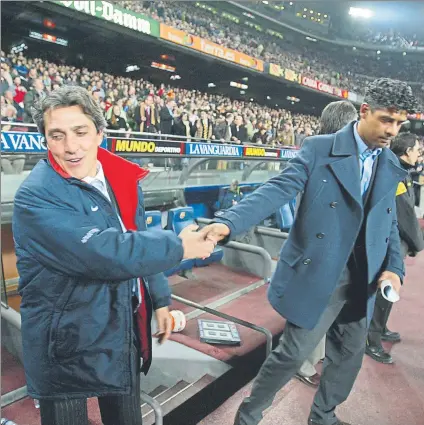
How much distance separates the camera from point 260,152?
6.13 metres

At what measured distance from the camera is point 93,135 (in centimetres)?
110

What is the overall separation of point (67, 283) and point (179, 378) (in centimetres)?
141

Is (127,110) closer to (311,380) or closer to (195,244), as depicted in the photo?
(311,380)

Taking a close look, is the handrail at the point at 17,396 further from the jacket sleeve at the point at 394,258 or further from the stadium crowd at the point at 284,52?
the stadium crowd at the point at 284,52

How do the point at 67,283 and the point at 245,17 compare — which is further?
the point at 245,17

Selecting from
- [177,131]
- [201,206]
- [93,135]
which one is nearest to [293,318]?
[93,135]

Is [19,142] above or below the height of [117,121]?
below

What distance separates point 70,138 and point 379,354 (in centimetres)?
231

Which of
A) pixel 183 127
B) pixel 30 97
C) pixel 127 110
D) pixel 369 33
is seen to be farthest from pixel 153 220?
pixel 369 33

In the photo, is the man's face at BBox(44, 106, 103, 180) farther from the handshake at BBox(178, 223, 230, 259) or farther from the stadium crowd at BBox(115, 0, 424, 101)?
the stadium crowd at BBox(115, 0, 424, 101)

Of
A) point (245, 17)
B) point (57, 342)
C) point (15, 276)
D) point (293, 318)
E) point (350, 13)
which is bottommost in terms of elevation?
point (15, 276)

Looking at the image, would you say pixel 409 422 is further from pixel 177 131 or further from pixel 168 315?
pixel 177 131

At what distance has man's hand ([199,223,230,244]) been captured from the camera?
3.84ft

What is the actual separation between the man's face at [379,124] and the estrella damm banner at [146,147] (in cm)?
231
